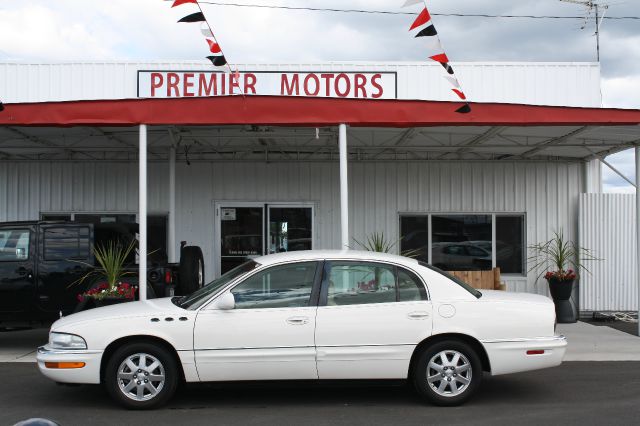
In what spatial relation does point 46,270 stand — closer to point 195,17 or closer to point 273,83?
point 195,17

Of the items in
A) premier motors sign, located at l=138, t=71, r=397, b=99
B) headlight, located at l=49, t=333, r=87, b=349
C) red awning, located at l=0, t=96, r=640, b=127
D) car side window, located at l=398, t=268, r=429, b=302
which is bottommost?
headlight, located at l=49, t=333, r=87, b=349

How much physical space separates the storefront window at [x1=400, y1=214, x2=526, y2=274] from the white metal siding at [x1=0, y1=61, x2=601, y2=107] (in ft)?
8.23

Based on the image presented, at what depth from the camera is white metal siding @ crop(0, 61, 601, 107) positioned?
44.9 ft

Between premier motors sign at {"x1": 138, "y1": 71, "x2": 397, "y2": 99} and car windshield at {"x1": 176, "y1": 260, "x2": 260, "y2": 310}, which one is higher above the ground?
premier motors sign at {"x1": 138, "y1": 71, "x2": 397, "y2": 99}

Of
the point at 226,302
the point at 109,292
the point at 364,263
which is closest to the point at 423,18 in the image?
the point at 364,263

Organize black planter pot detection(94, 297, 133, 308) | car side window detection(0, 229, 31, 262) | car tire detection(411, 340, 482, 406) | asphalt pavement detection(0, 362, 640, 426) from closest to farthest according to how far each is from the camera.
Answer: asphalt pavement detection(0, 362, 640, 426) → car tire detection(411, 340, 482, 406) → black planter pot detection(94, 297, 133, 308) → car side window detection(0, 229, 31, 262)

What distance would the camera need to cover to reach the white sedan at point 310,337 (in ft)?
19.9

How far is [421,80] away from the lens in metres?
13.8

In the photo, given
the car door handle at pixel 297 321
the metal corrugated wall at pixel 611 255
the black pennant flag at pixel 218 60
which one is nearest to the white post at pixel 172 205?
Answer: the black pennant flag at pixel 218 60

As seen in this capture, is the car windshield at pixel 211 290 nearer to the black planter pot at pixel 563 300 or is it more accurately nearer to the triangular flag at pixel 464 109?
the triangular flag at pixel 464 109

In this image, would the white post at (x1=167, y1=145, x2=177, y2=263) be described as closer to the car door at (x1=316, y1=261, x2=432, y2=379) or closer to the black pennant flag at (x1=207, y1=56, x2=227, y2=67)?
the black pennant flag at (x1=207, y1=56, x2=227, y2=67)

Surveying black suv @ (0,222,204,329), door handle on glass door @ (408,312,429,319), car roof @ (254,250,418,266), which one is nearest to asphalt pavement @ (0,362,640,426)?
door handle on glass door @ (408,312,429,319)

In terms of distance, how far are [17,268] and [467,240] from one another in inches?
338

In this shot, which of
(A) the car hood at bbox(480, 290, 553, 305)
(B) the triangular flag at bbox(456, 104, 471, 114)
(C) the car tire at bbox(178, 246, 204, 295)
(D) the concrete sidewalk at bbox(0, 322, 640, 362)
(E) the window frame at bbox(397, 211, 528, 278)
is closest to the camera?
(A) the car hood at bbox(480, 290, 553, 305)
